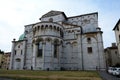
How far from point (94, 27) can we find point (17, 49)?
96.8 ft

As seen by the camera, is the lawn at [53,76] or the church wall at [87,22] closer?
the lawn at [53,76]

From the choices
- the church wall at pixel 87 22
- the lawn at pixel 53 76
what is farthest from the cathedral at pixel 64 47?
the lawn at pixel 53 76

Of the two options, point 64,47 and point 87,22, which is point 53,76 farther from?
point 87,22

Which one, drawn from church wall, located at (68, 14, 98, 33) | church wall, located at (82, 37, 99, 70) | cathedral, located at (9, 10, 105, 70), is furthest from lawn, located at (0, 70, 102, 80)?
church wall, located at (68, 14, 98, 33)

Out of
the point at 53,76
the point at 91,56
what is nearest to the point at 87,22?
the point at 91,56

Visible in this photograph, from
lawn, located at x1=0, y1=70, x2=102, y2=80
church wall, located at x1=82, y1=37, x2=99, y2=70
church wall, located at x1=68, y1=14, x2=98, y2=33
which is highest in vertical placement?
church wall, located at x1=68, y1=14, x2=98, y2=33

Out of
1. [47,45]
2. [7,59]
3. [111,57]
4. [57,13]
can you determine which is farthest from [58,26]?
[7,59]

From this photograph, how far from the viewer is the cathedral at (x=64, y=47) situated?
34.8 m

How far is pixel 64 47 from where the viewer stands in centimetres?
3994

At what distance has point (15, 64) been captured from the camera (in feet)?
151

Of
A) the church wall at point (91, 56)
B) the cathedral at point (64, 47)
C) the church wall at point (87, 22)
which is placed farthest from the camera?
the church wall at point (87, 22)

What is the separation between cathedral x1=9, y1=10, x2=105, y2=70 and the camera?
114 feet

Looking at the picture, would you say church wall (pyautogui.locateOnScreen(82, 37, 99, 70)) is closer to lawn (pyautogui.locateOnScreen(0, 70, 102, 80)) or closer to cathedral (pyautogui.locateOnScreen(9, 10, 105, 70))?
cathedral (pyautogui.locateOnScreen(9, 10, 105, 70))

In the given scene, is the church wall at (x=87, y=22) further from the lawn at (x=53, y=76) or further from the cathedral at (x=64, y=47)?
the lawn at (x=53, y=76)
